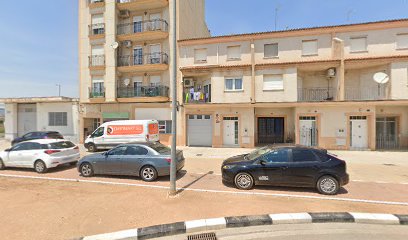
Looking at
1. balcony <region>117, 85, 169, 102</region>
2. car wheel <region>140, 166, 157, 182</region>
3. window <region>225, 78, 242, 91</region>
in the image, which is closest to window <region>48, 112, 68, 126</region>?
balcony <region>117, 85, 169, 102</region>

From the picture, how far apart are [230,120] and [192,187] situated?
10.5m

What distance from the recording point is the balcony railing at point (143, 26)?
60.6 feet

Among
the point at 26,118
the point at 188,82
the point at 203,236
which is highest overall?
the point at 188,82

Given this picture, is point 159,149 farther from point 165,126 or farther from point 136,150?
point 165,126

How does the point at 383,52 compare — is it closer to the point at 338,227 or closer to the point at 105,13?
the point at 338,227

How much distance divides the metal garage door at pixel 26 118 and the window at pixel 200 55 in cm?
1889

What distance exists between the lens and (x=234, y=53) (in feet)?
55.1

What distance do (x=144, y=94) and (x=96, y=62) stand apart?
5887mm

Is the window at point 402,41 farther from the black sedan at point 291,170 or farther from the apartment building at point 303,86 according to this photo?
the black sedan at point 291,170

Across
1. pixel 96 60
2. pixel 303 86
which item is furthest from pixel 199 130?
pixel 96 60

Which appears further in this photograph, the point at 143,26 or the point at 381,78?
the point at 143,26

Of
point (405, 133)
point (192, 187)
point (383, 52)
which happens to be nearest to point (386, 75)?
point (383, 52)

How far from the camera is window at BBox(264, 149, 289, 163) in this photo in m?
6.50

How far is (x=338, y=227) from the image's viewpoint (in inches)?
166
